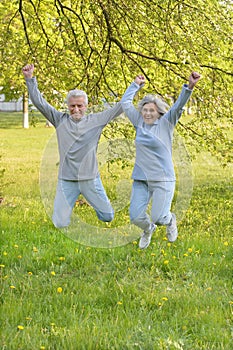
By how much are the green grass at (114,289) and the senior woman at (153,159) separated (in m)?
0.48

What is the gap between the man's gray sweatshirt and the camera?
3.74 m

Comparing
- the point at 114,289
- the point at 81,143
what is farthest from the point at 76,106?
the point at 114,289

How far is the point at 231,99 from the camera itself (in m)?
8.60

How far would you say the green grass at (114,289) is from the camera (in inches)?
205

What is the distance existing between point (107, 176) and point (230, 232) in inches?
191

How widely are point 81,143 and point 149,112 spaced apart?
44 centimetres

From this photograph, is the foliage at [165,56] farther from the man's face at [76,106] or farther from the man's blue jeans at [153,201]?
the man's blue jeans at [153,201]

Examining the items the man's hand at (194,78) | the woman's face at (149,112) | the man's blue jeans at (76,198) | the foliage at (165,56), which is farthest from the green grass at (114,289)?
the foliage at (165,56)

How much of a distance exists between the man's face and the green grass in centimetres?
66

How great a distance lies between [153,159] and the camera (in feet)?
12.3

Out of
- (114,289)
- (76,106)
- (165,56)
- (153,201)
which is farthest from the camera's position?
(165,56)

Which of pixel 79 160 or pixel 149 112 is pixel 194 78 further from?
pixel 79 160

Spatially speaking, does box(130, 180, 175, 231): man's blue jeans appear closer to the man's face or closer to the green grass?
the green grass

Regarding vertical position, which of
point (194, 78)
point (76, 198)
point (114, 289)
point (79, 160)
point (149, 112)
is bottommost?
point (114, 289)
